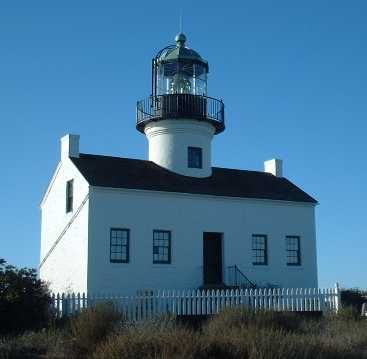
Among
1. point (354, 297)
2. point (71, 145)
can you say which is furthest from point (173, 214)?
point (354, 297)

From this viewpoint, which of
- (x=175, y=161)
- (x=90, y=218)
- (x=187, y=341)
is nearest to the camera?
(x=187, y=341)

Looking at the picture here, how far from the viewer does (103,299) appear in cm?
1795

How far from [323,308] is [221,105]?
8.89 m

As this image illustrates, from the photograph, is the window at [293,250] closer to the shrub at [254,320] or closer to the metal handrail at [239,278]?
the metal handrail at [239,278]

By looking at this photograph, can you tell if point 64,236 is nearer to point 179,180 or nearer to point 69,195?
point 69,195

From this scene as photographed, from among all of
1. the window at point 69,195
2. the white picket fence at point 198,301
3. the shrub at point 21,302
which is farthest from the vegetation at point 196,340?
the window at point 69,195

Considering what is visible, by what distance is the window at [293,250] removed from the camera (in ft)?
83.4

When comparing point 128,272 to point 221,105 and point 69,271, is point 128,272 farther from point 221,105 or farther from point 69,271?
point 221,105

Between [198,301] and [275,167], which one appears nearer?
[198,301]

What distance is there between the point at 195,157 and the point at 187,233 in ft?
11.6

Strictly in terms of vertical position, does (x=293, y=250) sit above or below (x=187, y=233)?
below

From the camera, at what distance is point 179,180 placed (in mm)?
24078

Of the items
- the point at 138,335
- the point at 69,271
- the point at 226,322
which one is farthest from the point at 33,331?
the point at 69,271

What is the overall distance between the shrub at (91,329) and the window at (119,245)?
7626mm
